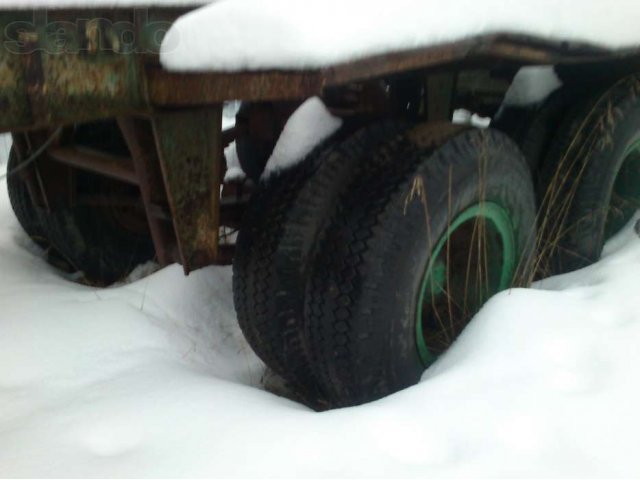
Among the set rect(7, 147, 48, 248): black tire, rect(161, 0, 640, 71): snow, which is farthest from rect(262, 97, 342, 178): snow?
rect(7, 147, 48, 248): black tire

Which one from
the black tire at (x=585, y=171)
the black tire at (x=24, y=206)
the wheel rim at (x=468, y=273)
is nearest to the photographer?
the wheel rim at (x=468, y=273)

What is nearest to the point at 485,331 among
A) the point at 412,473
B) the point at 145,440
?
the point at 412,473

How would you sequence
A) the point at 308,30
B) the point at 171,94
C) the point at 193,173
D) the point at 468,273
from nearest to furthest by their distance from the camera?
the point at 308,30, the point at 171,94, the point at 193,173, the point at 468,273

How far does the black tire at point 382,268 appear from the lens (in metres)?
1.64

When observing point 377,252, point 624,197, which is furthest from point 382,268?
point 624,197

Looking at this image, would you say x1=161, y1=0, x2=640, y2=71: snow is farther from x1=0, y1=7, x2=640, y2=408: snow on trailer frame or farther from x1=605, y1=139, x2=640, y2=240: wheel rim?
x1=605, y1=139, x2=640, y2=240: wheel rim

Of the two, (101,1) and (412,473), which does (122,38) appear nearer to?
(101,1)

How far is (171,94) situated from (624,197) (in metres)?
2.29

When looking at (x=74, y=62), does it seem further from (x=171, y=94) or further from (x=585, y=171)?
(x=585, y=171)

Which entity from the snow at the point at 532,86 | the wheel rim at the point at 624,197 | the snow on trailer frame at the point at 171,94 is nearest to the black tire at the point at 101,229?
the snow on trailer frame at the point at 171,94

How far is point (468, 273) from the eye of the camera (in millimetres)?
2047

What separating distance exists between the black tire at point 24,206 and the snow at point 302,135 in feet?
4.83

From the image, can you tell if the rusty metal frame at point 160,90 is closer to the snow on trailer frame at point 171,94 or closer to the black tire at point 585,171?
the snow on trailer frame at point 171,94

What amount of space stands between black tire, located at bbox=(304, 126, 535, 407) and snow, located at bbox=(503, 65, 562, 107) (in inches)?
39.1
